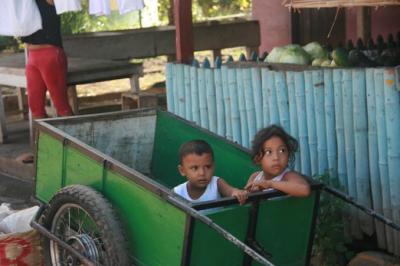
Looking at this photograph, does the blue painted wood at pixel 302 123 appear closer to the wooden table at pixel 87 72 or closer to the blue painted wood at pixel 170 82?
the blue painted wood at pixel 170 82

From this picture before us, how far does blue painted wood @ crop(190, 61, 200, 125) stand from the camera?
5.76 m

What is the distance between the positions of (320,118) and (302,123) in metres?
0.18

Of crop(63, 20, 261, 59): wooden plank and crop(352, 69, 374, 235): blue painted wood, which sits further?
crop(63, 20, 261, 59): wooden plank

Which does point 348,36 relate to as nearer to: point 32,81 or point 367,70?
point 32,81

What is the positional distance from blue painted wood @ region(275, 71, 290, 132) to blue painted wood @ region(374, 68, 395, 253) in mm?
791

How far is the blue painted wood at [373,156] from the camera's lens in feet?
14.3

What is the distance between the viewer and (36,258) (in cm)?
467

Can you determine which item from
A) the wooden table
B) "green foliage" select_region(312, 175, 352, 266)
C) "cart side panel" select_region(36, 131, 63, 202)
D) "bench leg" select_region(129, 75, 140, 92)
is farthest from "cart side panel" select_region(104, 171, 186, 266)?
"bench leg" select_region(129, 75, 140, 92)

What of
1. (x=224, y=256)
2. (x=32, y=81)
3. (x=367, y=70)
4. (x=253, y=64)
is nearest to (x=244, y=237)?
(x=224, y=256)

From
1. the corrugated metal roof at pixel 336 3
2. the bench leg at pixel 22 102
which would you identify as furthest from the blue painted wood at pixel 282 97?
the bench leg at pixel 22 102

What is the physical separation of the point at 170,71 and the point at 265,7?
11.4 feet

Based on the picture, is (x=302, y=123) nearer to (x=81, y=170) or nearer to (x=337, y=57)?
(x=337, y=57)

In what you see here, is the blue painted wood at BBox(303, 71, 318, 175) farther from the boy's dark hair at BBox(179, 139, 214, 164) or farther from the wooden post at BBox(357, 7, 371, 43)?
the wooden post at BBox(357, 7, 371, 43)

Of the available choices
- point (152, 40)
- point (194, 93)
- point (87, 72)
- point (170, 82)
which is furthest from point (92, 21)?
point (194, 93)
